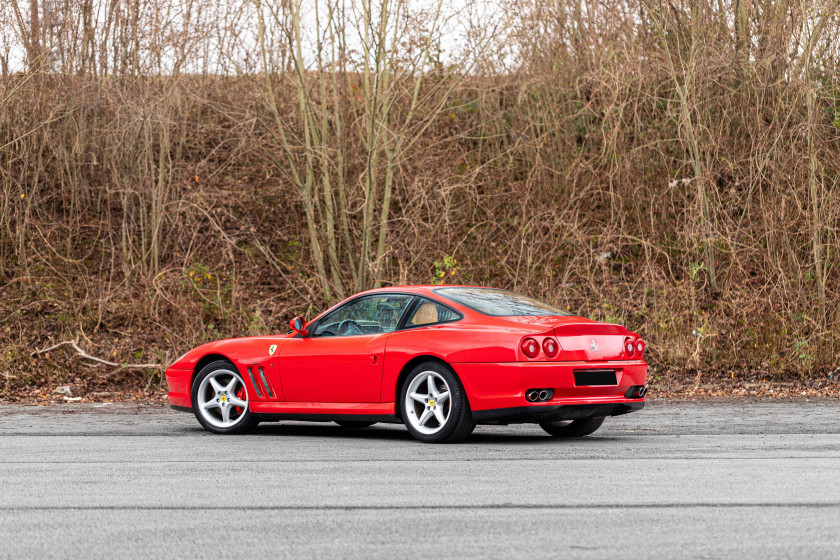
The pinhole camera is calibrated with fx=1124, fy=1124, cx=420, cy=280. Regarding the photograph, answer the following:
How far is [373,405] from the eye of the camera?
1016cm

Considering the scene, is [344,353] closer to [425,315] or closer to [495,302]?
[425,315]

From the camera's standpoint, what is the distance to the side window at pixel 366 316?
10.5 metres

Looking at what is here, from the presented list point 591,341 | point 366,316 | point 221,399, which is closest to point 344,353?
point 366,316

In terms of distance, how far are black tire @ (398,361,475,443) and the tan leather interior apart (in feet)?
1.49

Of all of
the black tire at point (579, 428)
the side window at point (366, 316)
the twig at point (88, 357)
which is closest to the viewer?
the side window at point (366, 316)

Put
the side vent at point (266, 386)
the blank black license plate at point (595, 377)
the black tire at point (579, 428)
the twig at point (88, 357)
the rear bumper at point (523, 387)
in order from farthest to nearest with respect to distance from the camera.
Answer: the twig at point (88, 357) → the side vent at point (266, 386) → the black tire at point (579, 428) → the blank black license plate at point (595, 377) → the rear bumper at point (523, 387)

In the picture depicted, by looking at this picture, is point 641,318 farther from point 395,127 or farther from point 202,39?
point 202,39

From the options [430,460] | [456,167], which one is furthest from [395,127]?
[430,460]

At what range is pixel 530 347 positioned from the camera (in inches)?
372

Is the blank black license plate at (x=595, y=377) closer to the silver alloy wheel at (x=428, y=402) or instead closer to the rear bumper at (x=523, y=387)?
the rear bumper at (x=523, y=387)

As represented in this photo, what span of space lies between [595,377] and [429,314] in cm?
161

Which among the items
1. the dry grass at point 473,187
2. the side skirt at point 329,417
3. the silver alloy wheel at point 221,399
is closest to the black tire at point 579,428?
the side skirt at point 329,417

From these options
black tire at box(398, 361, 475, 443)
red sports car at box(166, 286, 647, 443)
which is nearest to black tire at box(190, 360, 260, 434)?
red sports car at box(166, 286, 647, 443)

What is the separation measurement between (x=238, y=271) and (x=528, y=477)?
15498 millimetres
